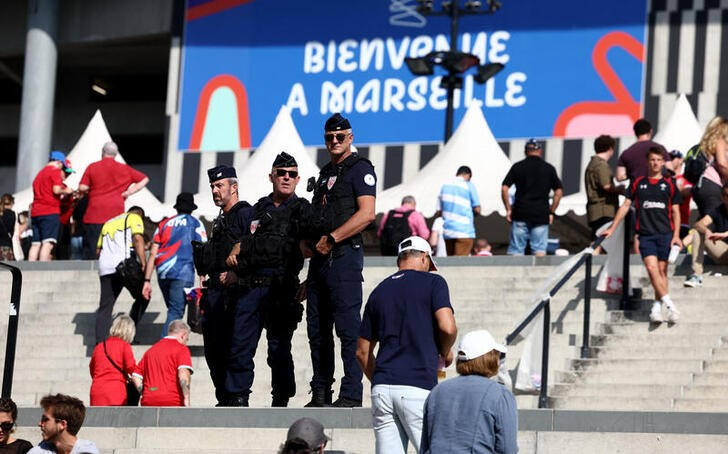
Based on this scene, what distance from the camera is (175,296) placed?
13883mm

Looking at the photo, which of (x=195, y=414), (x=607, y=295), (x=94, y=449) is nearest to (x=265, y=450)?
(x=195, y=414)

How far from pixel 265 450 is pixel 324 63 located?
22940mm

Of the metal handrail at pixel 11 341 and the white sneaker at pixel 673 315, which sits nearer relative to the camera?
the metal handrail at pixel 11 341

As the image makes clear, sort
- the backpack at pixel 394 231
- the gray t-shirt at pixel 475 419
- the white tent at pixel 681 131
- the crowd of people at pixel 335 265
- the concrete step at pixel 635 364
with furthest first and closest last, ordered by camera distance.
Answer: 1. the white tent at pixel 681 131
2. the backpack at pixel 394 231
3. the concrete step at pixel 635 364
4. the crowd of people at pixel 335 265
5. the gray t-shirt at pixel 475 419

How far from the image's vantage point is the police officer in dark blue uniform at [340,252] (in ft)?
30.2

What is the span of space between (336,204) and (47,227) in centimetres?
910

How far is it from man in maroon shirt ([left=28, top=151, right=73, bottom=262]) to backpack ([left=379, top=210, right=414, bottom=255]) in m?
3.53

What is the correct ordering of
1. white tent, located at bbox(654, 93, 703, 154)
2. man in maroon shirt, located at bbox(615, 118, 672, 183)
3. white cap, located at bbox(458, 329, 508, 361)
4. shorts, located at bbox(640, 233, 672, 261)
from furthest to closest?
1. white tent, located at bbox(654, 93, 703, 154)
2. man in maroon shirt, located at bbox(615, 118, 672, 183)
3. shorts, located at bbox(640, 233, 672, 261)
4. white cap, located at bbox(458, 329, 508, 361)

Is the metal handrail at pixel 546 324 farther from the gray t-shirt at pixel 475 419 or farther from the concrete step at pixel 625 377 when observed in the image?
the gray t-shirt at pixel 475 419

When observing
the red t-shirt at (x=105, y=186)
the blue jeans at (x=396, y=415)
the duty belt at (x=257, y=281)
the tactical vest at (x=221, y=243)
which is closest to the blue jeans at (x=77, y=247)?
the red t-shirt at (x=105, y=186)

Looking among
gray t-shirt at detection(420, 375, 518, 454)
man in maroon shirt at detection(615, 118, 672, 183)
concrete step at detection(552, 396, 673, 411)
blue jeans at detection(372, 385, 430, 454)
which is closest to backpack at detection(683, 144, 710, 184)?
man in maroon shirt at detection(615, 118, 672, 183)

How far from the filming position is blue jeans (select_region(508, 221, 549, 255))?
50.9 feet

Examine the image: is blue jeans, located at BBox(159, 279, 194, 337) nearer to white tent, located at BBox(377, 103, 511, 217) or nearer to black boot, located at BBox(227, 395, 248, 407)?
black boot, located at BBox(227, 395, 248, 407)

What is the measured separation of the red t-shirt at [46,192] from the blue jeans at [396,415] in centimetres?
1042
